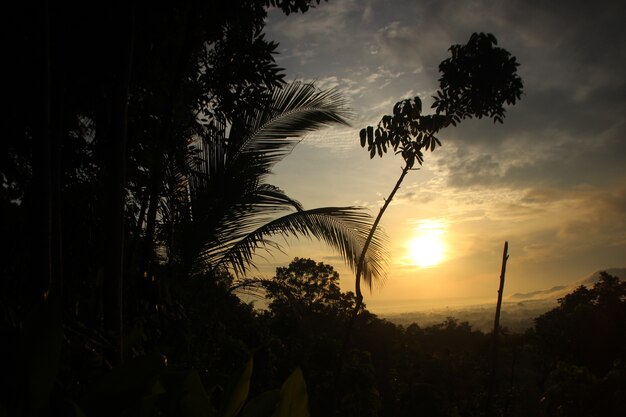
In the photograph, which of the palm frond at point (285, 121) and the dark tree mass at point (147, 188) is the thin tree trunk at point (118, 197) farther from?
the palm frond at point (285, 121)

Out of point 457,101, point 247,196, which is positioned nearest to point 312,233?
point 247,196

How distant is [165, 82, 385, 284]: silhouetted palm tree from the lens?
3.38m

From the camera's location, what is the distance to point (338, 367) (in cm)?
475

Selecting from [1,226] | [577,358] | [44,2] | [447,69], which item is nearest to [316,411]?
[577,358]

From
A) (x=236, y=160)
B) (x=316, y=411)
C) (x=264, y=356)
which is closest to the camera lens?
(x=236, y=160)

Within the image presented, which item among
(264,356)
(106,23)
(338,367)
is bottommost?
(264,356)

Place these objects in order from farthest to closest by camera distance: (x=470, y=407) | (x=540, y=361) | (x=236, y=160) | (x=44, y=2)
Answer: (x=540, y=361), (x=470, y=407), (x=236, y=160), (x=44, y=2)

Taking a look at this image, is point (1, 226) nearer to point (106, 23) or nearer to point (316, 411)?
point (106, 23)

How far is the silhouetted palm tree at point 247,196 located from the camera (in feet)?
11.1

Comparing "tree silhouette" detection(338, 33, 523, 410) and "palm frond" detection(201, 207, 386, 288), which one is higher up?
"tree silhouette" detection(338, 33, 523, 410)

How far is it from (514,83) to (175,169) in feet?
12.8

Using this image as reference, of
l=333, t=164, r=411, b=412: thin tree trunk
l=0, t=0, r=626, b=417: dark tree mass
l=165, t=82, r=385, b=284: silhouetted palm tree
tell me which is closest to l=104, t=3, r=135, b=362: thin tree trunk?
l=0, t=0, r=626, b=417: dark tree mass

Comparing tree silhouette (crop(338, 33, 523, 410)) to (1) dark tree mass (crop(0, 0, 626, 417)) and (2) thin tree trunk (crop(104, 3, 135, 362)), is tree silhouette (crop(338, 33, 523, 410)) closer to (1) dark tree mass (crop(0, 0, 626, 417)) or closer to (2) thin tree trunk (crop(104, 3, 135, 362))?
(1) dark tree mass (crop(0, 0, 626, 417))

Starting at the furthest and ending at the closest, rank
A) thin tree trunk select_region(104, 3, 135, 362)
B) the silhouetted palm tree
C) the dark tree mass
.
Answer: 1. the silhouetted palm tree
2. thin tree trunk select_region(104, 3, 135, 362)
3. the dark tree mass
